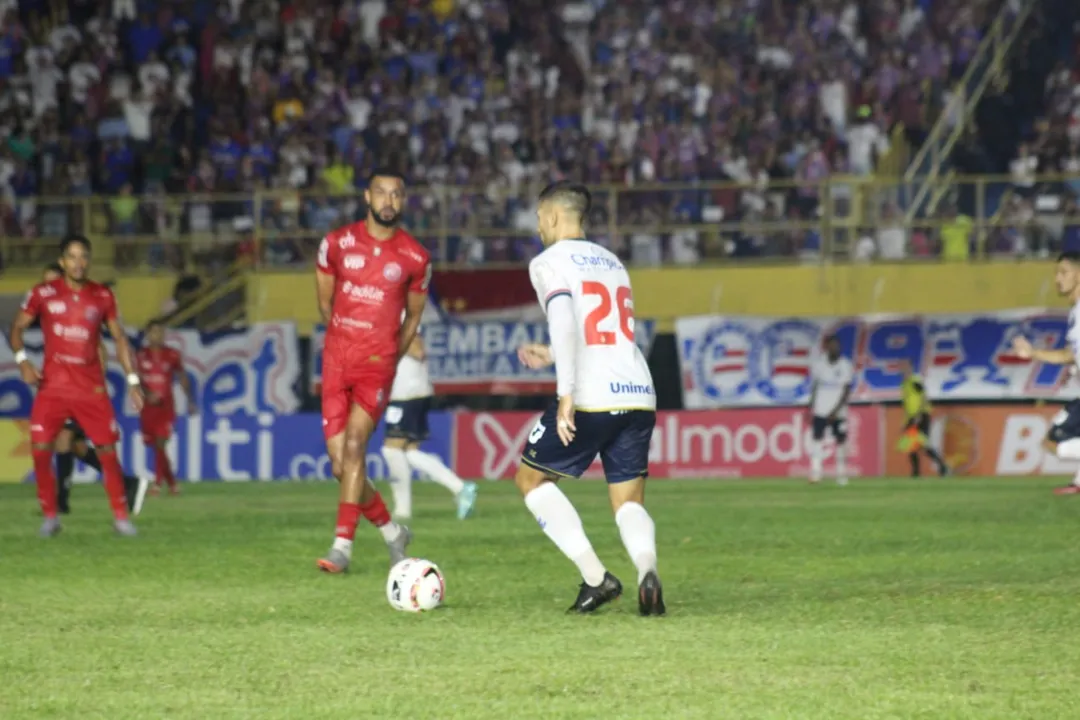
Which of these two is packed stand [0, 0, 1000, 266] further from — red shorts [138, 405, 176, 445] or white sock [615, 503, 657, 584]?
white sock [615, 503, 657, 584]

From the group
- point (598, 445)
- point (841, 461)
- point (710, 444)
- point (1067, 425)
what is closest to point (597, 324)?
point (598, 445)

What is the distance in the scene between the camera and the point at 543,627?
29.5ft

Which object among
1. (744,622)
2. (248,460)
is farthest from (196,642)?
(248,460)

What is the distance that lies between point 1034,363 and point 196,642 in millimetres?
21425

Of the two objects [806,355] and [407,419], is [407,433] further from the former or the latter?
[806,355]

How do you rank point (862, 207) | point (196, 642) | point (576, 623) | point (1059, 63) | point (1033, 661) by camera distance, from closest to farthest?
point (1033, 661)
point (196, 642)
point (576, 623)
point (862, 207)
point (1059, 63)

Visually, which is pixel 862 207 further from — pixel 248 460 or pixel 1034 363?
pixel 248 460

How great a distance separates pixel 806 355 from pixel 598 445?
19.1 metres

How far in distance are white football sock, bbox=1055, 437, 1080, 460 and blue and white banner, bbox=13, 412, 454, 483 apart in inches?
432

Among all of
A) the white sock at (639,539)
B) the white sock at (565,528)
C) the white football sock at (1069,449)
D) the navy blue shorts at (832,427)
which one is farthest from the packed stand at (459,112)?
the white sock at (639,539)

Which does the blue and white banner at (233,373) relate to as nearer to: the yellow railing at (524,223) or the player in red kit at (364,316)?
the yellow railing at (524,223)

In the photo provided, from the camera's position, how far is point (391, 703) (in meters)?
6.71

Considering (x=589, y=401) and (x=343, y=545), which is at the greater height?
(x=589, y=401)

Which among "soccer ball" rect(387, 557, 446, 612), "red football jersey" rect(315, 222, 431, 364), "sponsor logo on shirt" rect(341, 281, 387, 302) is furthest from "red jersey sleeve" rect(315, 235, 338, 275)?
"soccer ball" rect(387, 557, 446, 612)
